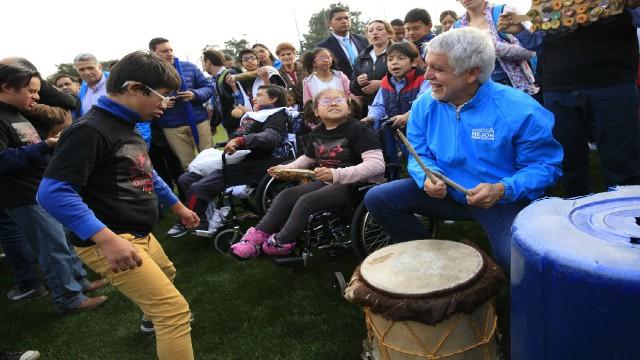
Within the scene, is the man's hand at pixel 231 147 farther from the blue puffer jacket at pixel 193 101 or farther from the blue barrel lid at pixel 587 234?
the blue barrel lid at pixel 587 234

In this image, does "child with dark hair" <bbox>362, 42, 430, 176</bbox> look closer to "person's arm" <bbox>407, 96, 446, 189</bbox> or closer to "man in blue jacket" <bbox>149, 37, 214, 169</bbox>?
"person's arm" <bbox>407, 96, 446, 189</bbox>

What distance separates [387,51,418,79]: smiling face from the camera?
3529 mm

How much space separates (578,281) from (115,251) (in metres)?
1.53

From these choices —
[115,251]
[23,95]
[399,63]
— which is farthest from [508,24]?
[23,95]

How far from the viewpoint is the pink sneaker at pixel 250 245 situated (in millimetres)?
3072

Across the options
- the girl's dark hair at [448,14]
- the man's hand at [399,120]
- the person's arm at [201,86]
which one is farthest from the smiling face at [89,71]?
the girl's dark hair at [448,14]

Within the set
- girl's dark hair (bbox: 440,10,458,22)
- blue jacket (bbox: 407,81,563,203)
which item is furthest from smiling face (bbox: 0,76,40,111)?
girl's dark hair (bbox: 440,10,458,22)

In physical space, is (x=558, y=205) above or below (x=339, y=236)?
above

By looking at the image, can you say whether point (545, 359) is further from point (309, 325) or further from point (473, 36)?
point (309, 325)

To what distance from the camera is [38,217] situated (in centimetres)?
297

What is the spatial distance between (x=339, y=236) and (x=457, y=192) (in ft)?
3.95

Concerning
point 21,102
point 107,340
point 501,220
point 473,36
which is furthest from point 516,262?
point 21,102

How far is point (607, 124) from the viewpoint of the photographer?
2.54 meters

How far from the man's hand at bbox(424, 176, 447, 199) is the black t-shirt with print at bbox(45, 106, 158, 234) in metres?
1.38
